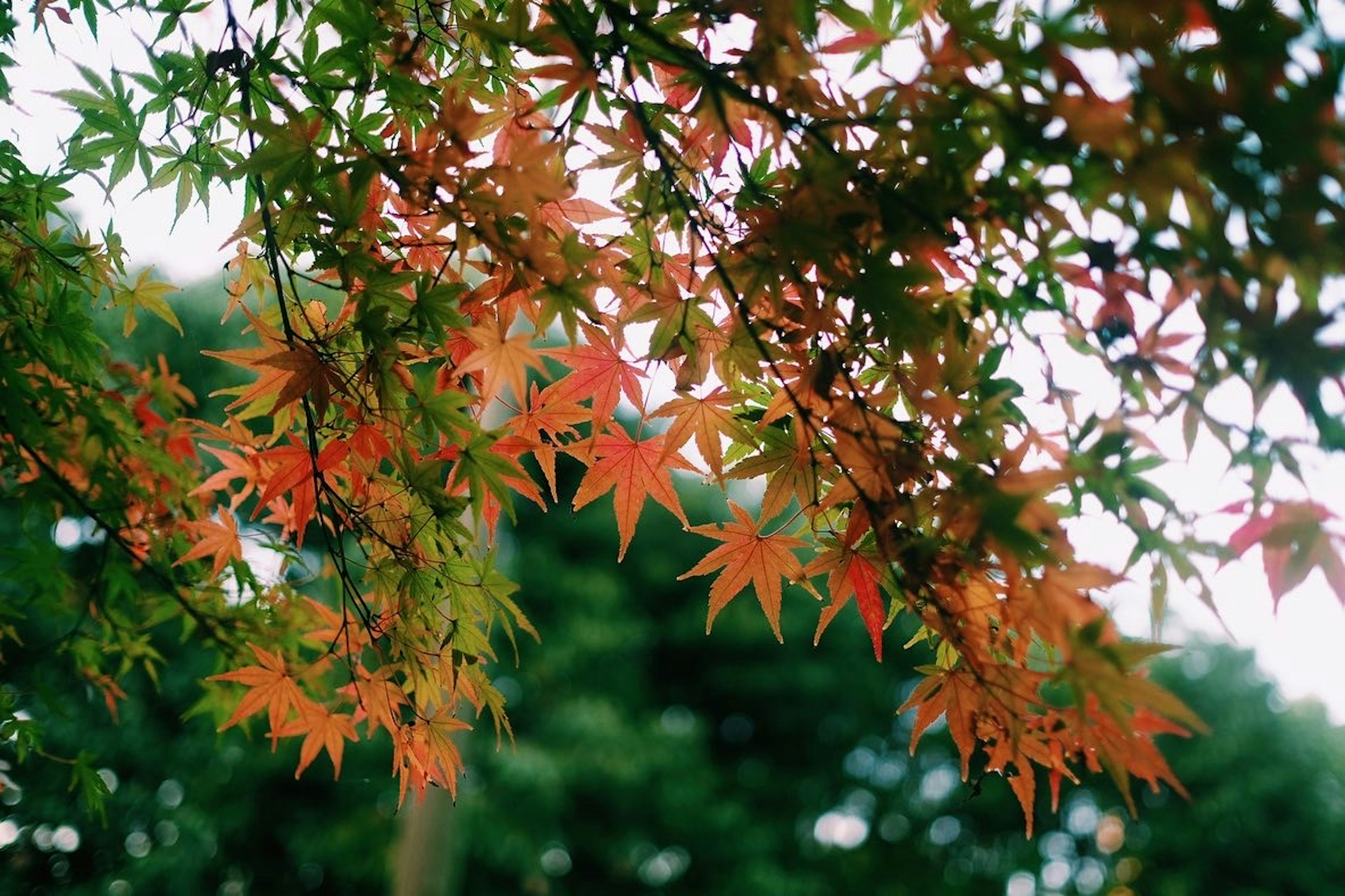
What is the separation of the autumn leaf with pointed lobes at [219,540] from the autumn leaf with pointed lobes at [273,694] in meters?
0.20

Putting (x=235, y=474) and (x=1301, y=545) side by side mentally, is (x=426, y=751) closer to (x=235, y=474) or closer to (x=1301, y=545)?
(x=235, y=474)

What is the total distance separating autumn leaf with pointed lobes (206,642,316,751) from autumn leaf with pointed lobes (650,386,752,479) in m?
0.66

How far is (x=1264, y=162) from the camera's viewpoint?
564 mm

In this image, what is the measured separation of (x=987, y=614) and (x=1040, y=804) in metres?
8.45

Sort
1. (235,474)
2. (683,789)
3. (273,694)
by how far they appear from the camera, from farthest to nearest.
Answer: (683,789) < (235,474) < (273,694)

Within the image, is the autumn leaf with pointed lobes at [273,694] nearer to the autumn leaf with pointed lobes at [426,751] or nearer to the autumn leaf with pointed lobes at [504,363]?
the autumn leaf with pointed lobes at [426,751]

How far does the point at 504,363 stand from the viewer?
0.79 metres

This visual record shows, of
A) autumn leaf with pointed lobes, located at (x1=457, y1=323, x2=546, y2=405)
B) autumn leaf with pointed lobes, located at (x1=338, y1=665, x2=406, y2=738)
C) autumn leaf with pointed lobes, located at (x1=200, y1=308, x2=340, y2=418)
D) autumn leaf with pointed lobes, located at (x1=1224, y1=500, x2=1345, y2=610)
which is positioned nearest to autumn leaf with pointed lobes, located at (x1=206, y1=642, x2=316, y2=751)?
autumn leaf with pointed lobes, located at (x1=338, y1=665, x2=406, y2=738)

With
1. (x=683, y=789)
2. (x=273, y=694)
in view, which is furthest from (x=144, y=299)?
(x=683, y=789)

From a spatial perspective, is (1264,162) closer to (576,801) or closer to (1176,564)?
(1176,564)

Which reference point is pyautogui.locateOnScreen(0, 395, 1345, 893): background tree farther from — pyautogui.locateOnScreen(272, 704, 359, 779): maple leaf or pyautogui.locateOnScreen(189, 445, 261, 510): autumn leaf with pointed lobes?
pyautogui.locateOnScreen(272, 704, 359, 779): maple leaf

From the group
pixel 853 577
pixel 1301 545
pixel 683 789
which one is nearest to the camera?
pixel 1301 545

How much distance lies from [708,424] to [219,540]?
0.89 metres

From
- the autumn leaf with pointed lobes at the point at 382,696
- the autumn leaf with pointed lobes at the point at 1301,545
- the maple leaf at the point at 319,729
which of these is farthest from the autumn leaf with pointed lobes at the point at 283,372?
the autumn leaf with pointed lobes at the point at 1301,545
